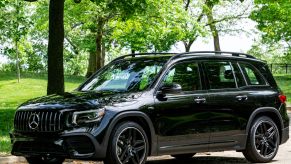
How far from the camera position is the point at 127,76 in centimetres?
923

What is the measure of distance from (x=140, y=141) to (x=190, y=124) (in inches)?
38.7

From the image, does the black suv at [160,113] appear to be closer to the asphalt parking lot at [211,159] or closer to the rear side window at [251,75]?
the rear side window at [251,75]

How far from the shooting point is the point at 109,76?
9633 millimetres

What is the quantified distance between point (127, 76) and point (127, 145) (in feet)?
4.26

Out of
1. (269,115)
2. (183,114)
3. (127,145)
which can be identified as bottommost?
(127,145)

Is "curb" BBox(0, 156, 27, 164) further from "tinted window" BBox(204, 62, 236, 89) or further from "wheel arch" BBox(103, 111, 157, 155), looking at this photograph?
"tinted window" BBox(204, 62, 236, 89)

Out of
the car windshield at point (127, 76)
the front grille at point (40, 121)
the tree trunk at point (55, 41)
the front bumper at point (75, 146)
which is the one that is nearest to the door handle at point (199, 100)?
the car windshield at point (127, 76)

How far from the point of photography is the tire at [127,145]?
8.12 metres

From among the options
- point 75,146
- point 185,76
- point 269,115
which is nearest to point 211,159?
point 269,115

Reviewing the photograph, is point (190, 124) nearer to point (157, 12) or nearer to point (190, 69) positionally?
point (190, 69)

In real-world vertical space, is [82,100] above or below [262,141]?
above

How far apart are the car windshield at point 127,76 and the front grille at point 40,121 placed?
1.16 m

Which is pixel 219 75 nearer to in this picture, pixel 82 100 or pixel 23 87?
pixel 82 100

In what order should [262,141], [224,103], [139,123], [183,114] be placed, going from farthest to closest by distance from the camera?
[262,141], [224,103], [183,114], [139,123]
